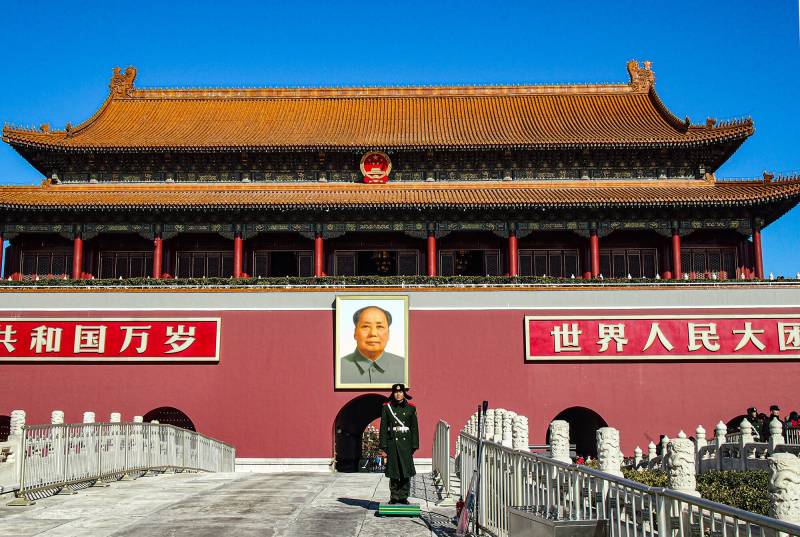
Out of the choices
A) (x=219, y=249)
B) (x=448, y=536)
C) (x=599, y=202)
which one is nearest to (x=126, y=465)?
(x=448, y=536)

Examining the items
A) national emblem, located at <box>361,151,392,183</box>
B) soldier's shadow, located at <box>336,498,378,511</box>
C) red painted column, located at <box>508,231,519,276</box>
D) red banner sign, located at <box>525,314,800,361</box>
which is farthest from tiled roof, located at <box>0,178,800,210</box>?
soldier's shadow, located at <box>336,498,378,511</box>

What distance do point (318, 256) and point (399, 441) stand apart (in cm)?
1479

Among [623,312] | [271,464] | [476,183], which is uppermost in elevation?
[476,183]

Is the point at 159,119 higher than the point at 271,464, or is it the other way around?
the point at 159,119

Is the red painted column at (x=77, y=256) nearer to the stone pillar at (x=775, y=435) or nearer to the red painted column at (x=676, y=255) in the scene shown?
the red painted column at (x=676, y=255)

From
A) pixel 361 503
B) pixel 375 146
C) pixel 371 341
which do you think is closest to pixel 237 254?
pixel 375 146

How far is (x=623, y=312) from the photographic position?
22.1 metres

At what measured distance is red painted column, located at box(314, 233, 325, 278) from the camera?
24.4m

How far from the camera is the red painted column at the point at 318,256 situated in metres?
24.4

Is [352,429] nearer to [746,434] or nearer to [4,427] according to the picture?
[4,427]

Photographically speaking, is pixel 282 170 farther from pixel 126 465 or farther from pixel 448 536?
pixel 448 536

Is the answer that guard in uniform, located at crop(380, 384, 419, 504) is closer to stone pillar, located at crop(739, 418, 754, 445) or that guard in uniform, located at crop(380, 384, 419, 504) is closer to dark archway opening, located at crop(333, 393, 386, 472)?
stone pillar, located at crop(739, 418, 754, 445)

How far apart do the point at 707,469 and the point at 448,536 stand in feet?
35.8

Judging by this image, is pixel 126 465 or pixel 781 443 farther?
pixel 781 443
